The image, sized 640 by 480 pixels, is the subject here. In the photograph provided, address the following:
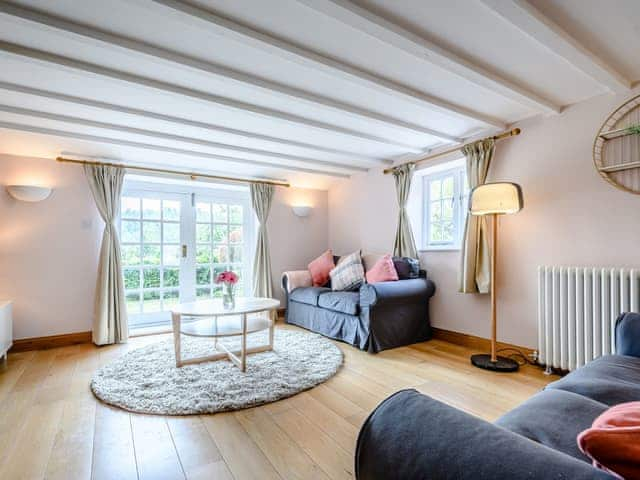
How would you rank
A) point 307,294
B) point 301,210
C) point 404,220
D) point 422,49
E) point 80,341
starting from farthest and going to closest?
point 301,210 → point 307,294 → point 404,220 → point 80,341 → point 422,49

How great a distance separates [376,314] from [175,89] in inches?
100

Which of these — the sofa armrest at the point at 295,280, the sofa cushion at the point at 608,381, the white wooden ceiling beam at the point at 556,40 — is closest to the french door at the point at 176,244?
the sofa armrest at the point at 295,280

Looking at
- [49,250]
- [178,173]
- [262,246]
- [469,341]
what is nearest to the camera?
[469,341]

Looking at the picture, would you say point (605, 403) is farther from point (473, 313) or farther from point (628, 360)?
point (473, 313)

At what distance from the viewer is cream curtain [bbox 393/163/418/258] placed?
3.91 meters

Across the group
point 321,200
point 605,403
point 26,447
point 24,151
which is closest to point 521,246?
point 605,403

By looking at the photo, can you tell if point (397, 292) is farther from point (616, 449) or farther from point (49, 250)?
point (49, 250)

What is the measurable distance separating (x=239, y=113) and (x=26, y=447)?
2.50 m

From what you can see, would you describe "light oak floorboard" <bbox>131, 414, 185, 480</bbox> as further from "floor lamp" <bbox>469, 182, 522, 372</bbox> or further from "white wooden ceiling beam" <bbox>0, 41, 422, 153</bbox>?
"floor lamp" <bbox>469, 182, 522, 372</bbox>

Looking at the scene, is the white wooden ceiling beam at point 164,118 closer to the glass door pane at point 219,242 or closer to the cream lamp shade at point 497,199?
the cream lamp shade at point 497,199

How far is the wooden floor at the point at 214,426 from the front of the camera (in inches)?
61.1

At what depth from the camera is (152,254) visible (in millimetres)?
4270

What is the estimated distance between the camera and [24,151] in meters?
3.34

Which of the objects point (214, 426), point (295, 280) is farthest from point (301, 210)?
point (214, 426)
